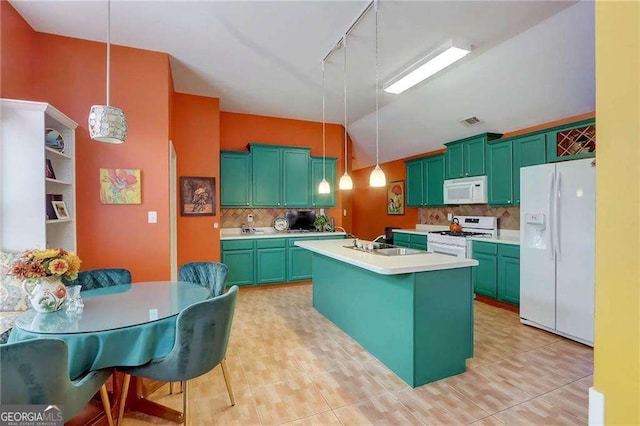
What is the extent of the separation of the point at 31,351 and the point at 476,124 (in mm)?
5118

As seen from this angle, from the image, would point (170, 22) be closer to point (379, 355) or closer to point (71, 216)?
point (71, 216)

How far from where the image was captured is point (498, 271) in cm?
411

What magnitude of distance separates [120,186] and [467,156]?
4.75 meters

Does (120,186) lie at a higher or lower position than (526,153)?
lower

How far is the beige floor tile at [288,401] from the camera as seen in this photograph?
2029 millimetres

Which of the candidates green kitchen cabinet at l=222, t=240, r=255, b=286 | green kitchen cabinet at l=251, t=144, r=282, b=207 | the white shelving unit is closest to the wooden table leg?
the white shelving unit

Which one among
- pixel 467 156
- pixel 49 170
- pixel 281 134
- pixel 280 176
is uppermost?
pixel 281 134

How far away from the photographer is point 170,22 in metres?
2.85

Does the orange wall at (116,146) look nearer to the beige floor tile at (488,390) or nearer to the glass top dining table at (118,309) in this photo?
the glass top dining table at (118,309)

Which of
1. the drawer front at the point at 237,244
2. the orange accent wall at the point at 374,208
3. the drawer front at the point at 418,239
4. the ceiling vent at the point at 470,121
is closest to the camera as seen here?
the ceiling vent at the point at 470,121

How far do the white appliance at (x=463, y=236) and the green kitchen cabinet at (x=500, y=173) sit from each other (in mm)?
417

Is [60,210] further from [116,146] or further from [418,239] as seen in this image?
[418,239]

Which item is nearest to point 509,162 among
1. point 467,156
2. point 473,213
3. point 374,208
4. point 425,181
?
point 467,156

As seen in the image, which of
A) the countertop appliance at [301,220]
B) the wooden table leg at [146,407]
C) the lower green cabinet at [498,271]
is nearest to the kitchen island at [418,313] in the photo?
the wooden table leg at [146,407]
